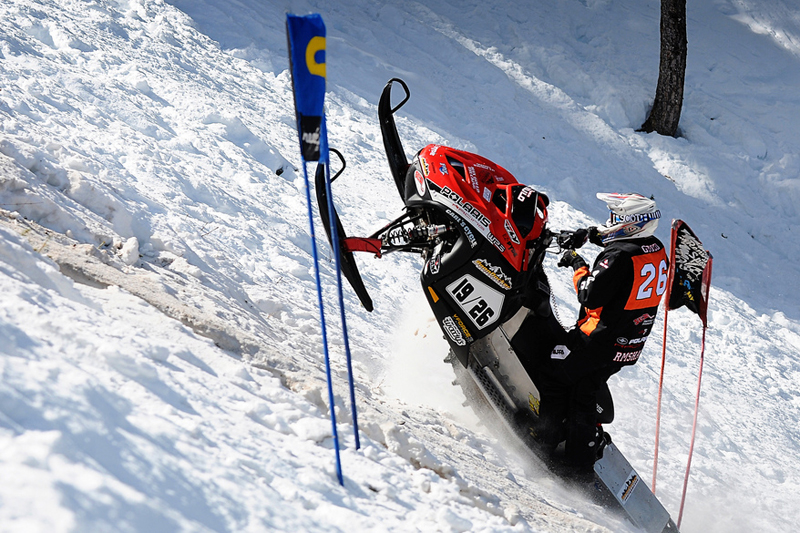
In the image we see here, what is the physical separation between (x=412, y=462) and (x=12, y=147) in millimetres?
3254

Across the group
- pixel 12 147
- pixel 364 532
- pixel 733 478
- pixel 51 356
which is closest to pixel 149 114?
pixel 12 147

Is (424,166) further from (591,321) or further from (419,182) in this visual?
(591,321)

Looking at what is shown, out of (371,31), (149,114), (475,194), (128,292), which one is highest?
(371,31)

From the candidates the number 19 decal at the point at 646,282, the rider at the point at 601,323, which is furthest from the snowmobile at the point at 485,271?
the number 19 decal at the point at 646,282

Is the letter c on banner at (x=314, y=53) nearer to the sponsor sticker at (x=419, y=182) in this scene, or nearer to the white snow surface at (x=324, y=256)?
the white snow surface at (x=324, y=256)

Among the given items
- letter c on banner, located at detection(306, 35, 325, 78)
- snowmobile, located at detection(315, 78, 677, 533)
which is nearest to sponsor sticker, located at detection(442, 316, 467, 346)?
snowmobile, located at detection(315, 78, 677, 533)

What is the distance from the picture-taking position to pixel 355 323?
541 cm

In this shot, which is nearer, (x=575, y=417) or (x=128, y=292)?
(x=128, y=292)

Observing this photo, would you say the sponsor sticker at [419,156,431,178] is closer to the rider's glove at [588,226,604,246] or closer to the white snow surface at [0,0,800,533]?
the rider's glove at [588,226,604,246]

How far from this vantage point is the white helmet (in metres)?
4.36

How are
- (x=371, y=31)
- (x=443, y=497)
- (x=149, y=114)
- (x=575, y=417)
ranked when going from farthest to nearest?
(x=371, y=31) → (x=149, y=114) → (x=575, y=417) → (x=443, y=497)

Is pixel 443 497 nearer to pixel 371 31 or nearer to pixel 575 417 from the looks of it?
pixel 575 417

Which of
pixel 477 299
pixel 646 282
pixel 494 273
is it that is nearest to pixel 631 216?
pixel 646 282

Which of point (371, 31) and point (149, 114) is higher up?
point (371, 31)
